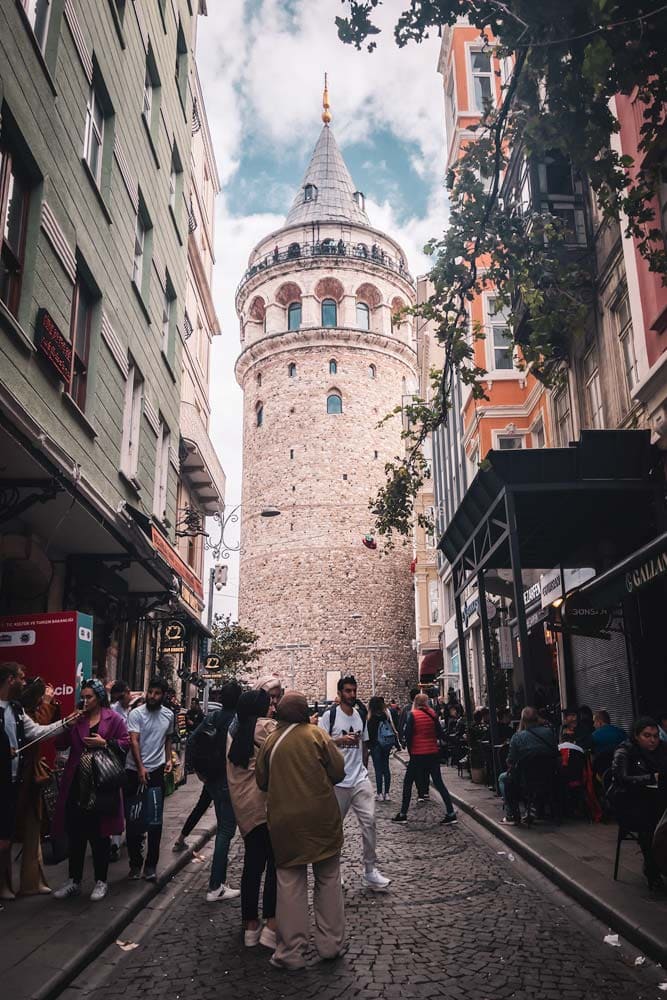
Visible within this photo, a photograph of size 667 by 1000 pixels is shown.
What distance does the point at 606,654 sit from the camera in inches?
532

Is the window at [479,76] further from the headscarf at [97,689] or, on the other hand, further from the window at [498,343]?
the headscarf at [97,689]

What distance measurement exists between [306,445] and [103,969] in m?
42.3

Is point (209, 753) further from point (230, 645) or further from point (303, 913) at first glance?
point (230, 645)

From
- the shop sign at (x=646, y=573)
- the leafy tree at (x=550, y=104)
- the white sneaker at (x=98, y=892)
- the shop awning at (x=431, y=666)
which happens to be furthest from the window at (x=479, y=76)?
the white sneaker at (x=98, y=892)

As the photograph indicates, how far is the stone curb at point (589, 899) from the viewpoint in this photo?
4816 millimetres

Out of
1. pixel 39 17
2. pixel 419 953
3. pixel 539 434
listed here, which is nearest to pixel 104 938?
pixel 419 953

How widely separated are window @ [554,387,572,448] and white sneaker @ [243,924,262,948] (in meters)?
12.2

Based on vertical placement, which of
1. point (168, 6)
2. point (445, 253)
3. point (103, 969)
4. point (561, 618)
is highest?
point (168, 6)

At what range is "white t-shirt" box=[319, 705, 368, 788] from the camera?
7.10 metres

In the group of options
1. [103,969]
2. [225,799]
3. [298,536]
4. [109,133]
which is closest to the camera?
[103,969]

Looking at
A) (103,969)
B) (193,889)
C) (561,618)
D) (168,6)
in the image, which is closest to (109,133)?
(168,6)

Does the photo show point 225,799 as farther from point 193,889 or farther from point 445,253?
point 445,253

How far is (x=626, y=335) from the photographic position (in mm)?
12562

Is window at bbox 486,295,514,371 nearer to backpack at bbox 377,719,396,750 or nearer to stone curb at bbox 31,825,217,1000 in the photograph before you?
backpack at bbox 377,719,396,750
